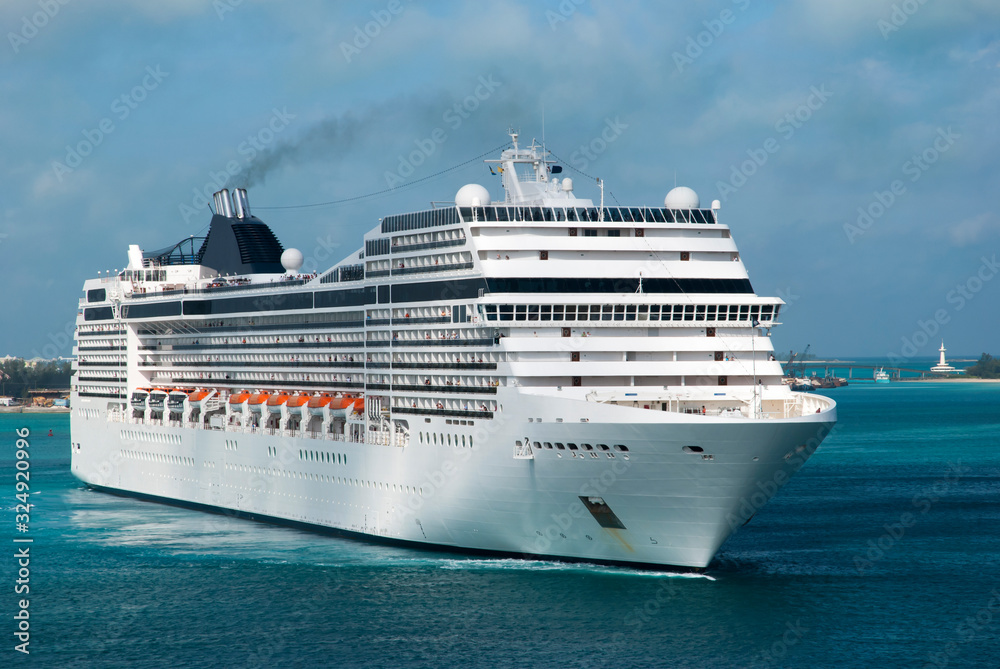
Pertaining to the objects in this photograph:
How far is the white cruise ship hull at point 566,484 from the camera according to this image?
29.8m

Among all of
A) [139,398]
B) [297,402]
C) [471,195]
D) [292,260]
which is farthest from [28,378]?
[471,195]

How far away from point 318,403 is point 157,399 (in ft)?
42.5

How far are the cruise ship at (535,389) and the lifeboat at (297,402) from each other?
0.08 meters

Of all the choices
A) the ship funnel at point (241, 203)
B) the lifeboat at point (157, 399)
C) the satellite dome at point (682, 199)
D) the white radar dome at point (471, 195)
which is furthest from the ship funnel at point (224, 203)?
the satellite dome at point (682, 199)

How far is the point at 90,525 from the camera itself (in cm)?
4603

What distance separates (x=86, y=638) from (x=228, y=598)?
4.29 m

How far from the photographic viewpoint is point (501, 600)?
30.4 metres

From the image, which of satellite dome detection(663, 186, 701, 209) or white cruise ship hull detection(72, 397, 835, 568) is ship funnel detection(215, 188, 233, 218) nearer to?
white cruise ship hull detection(72, 397, 835, 568)

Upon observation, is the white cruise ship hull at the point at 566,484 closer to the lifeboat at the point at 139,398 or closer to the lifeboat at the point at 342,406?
the lifeboat at the point at 342,406

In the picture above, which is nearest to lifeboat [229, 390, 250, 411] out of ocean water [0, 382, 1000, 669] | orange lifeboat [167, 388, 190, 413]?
orange lifeboat [167, 388, 190, 413]

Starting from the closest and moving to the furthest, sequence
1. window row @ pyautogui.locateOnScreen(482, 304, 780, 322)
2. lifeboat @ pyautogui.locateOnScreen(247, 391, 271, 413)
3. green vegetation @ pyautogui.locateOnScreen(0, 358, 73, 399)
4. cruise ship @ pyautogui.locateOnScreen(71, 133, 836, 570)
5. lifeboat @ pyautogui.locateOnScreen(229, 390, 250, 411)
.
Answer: cruise ship @ pyautogui.locateOnScreen(71, 133, 836, 570)
window row @ pyautogui.locateOnScreen(482, 304, 780, 322)
lifeboat @ pyautogui.locateOnScreen(247, 391, 271, 413)
lifeboat @ pyautogui.locateOnScreen(229, 390, 250, 411)
green vegetation @ pyautogui.locateOnScreen(0, 358, 73, 399)

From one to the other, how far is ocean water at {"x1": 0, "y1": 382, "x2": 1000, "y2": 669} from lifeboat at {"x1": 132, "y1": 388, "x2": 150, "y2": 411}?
811cm

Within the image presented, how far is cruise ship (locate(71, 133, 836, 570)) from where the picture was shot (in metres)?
30.7

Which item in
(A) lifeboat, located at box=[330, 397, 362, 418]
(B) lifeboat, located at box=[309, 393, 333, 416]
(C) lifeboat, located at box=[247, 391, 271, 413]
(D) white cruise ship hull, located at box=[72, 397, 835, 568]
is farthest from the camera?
(C) lifeboat, located at box=[247, 391, 271, 413]
